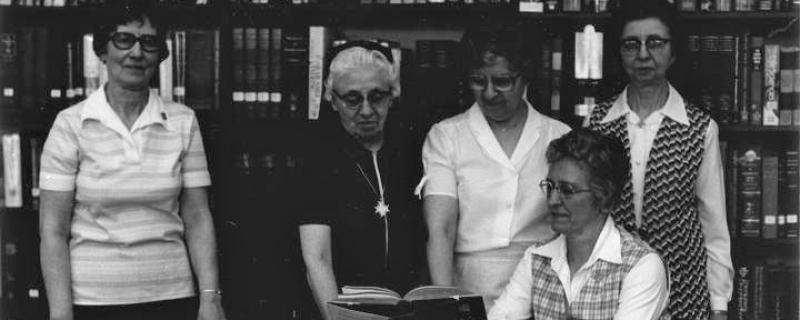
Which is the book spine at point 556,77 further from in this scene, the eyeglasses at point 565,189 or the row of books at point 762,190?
the eyeglasses at point 565,189

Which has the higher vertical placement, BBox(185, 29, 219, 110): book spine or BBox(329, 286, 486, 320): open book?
BBox(185, 29, 219, 110): book spine

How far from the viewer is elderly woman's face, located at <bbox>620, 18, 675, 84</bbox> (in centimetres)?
295

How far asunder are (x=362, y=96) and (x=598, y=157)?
0.62 m

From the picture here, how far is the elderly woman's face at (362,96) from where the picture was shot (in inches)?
106

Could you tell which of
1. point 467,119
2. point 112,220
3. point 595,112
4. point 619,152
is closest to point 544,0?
point 595,112

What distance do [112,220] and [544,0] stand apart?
169cm

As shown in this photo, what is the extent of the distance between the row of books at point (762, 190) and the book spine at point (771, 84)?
0.42 ft

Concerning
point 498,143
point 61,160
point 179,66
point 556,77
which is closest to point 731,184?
point 556,77

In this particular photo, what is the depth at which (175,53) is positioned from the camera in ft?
11.8

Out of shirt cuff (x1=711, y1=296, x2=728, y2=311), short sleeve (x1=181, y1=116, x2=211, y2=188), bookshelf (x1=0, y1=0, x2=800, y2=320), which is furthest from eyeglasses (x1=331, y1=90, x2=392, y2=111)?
shirt cuff (x1=711, y1=296, x2=728, y2=311)

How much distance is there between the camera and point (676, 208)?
2906 millimetres

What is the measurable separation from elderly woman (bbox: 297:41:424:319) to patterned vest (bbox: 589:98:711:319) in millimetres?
658

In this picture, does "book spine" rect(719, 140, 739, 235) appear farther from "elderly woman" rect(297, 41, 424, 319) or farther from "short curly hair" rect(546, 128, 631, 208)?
"elderly woman" rect(297, 41, 424, 319)

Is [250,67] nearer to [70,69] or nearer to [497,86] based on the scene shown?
[70,69]
